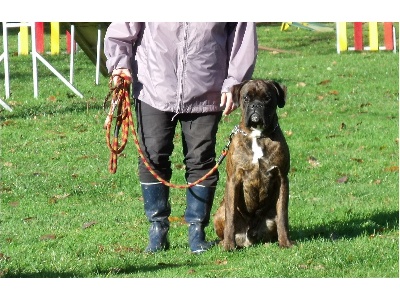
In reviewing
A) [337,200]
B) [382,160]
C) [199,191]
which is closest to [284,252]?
[199,191]

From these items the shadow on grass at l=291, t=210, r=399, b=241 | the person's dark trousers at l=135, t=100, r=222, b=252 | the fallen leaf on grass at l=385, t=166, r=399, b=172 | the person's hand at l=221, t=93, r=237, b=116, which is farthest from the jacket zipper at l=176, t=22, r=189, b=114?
the fallen leaf on grass at l=385, t=166, r=399, b=172

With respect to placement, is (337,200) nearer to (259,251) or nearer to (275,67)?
(259,251)

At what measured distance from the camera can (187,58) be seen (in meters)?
6.62

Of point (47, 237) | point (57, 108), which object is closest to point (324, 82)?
point (57, 108)

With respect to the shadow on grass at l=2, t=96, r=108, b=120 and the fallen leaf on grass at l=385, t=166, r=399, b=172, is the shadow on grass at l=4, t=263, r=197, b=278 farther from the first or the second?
the shadow on grass at l=2, t=96, r=108, b=120

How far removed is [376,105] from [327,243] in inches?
311

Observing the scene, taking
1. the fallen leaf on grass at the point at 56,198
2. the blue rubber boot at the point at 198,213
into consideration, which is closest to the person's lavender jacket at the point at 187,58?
the blue rubber boot at the point at 198,213

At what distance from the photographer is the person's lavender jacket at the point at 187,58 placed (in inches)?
260

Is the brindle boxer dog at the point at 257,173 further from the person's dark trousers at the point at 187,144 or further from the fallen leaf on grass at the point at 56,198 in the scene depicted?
the fallen leaf on grass at the point at 56,198

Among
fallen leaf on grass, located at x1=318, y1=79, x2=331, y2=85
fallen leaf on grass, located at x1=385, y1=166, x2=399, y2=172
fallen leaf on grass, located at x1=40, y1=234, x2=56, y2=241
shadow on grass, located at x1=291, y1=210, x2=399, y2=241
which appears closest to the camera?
shadow on grass, located at x1=291, y1=210, x2=399, y2=241

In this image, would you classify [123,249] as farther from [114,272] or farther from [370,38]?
[370,38]

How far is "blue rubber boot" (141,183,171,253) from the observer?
6.94m
